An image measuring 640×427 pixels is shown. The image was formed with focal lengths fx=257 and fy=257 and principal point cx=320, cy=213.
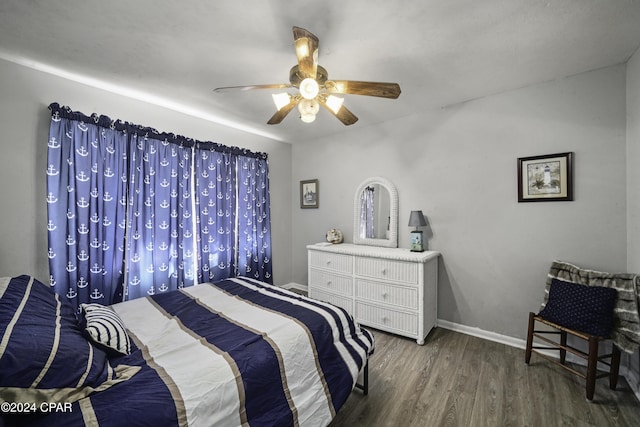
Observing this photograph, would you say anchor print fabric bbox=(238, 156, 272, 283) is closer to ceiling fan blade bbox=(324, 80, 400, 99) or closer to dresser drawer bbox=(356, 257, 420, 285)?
dresser drawer bbox=(356, 257, 420, 285)

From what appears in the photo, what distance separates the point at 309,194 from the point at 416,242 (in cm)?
190

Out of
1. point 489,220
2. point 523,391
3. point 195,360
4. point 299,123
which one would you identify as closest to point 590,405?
point 523,391

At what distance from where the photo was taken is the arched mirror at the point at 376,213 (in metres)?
3.26

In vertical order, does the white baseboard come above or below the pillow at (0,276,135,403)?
below

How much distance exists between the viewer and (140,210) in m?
2.62

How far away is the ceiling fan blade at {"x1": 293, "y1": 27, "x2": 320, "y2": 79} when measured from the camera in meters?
1.40

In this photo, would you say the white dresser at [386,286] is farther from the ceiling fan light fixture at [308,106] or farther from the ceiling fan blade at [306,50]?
the ceiling fan blade at [306,50]

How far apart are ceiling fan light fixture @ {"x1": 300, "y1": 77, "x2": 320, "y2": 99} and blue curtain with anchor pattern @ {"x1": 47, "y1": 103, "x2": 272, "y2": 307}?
6.48 ft

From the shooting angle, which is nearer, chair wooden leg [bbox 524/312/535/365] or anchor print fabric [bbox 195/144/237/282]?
chair wooden leg [bbox 524/312/535/365]

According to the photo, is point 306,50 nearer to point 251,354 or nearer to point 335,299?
point 251,354

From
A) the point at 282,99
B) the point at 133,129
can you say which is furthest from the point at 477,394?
the point at 133,129

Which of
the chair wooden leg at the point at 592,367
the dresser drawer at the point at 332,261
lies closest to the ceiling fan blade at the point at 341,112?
the dresser drawer at the point at 332,261

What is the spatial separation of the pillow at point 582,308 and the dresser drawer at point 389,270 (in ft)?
3.45

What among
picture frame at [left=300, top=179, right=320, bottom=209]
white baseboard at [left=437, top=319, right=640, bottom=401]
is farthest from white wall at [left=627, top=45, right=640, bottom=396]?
picture frame at [left=300, top=179, right=320, bottom=209]
